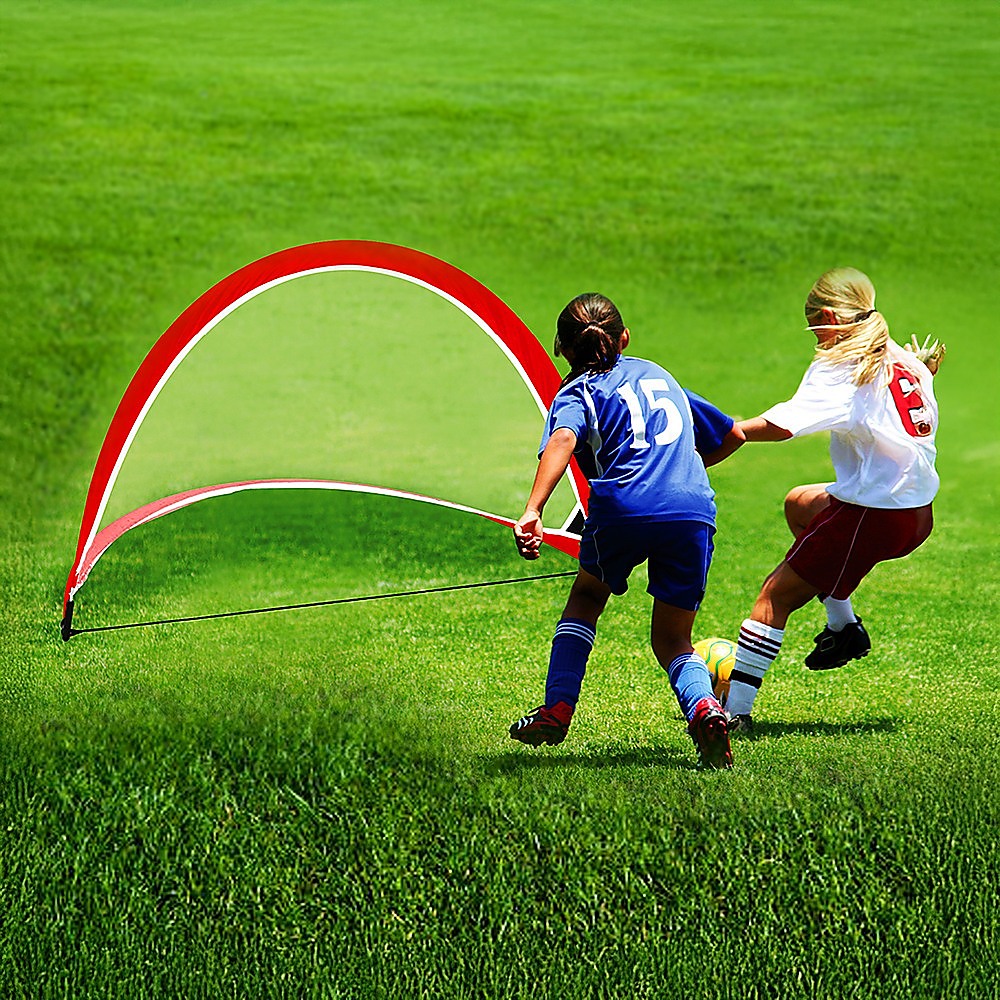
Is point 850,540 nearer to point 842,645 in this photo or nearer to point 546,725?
point 842,645

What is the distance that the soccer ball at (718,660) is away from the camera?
5.68m

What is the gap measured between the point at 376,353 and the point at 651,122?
22.4 feet

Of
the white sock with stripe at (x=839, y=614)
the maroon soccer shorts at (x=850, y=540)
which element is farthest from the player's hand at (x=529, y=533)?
the white sock with stripe at (x=839, y=614)

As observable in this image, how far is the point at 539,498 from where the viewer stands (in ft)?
13.1

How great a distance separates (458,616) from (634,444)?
112 inches

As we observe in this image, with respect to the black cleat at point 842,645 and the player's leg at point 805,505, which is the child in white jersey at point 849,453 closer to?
the player's leg at point 805,505

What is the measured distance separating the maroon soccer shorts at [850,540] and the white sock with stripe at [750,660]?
0.24 metres

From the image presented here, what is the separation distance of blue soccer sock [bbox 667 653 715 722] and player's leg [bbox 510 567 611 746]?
305mm

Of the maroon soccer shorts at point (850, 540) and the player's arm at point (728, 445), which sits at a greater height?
the player's arm at point (728, 445)

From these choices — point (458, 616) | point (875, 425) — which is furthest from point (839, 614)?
point (458, 616)

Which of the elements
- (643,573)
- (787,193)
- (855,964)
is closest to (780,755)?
(855,964)

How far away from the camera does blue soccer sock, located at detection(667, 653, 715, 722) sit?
13.9 feet

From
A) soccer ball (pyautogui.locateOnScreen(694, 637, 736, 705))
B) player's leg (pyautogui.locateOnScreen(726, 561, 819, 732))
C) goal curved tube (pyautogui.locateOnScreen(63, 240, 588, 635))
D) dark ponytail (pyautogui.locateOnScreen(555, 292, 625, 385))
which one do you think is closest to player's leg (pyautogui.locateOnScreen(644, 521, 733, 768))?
player's leg (pyautogui.locateOnScreen(726, 561, 819, 732))

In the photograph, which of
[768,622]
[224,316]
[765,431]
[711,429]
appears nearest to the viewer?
[765,431]
